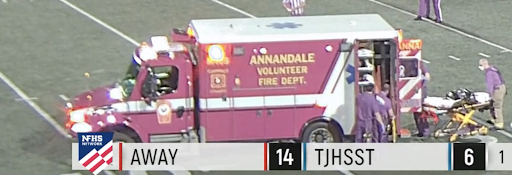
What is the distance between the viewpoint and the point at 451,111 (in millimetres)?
20828

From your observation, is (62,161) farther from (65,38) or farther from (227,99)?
(65,38)

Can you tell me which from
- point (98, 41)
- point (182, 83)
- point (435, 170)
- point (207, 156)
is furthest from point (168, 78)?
point (98, 41)

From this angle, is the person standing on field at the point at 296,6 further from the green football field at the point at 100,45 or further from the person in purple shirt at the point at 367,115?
the person in purple shirt at the point at 367,115

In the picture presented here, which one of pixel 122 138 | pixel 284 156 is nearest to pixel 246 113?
pixel 284 156

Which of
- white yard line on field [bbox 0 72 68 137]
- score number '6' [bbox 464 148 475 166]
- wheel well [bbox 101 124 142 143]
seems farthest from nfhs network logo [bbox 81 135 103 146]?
score number '6' [bbox 464 148 475 166]

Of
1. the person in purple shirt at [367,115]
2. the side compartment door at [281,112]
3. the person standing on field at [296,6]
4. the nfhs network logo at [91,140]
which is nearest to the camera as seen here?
the nfhs network logo at [91,140]

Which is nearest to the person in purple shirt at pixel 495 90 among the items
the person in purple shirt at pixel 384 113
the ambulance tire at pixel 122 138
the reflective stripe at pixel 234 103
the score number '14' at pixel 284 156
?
the person in purple shirt at pixel 384 113

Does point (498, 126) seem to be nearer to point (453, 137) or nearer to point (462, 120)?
point (462, 120)

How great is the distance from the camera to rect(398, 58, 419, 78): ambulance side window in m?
20.3

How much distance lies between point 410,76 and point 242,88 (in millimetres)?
3201

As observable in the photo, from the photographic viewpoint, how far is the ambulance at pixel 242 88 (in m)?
19.1

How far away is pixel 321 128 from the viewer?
1961 cm

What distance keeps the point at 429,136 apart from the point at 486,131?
105 centimetres

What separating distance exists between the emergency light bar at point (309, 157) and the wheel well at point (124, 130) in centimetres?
12
